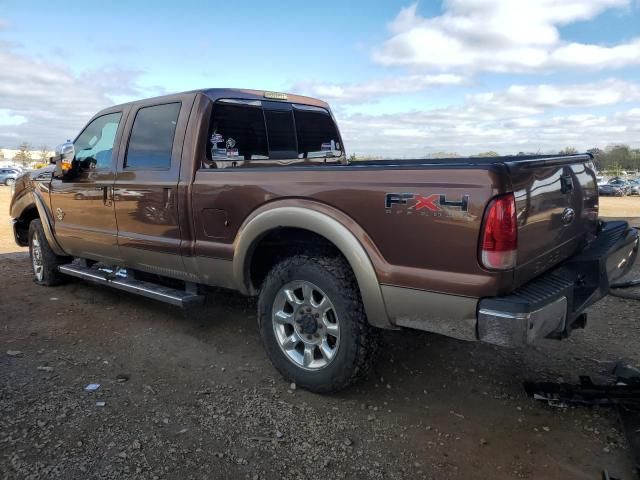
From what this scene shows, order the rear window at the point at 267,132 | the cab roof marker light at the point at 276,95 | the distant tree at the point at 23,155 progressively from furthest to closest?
the distant tree at the point at 23,155, the cab roof marker light at the point at 276,95, the rear window at the point at 267,132

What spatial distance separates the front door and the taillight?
3.40 m

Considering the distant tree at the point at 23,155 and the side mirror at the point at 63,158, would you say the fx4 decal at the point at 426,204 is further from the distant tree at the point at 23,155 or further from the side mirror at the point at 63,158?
the distant tree at the point at 23,155

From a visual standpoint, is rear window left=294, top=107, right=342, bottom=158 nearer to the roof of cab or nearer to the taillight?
the roof of cab

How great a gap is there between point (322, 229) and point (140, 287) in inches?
83.9

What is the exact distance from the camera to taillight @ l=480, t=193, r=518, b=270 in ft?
8.19

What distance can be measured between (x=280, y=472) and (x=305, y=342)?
3.08 feet

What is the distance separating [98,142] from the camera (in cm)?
Answer: 500

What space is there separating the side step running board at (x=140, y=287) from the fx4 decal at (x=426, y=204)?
78.0 inches

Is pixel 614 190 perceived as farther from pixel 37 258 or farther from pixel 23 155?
pixel 23 155

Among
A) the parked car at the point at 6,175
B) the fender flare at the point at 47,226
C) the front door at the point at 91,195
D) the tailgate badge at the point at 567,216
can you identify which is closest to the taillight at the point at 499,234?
the tailgate badge at the point at 567,216

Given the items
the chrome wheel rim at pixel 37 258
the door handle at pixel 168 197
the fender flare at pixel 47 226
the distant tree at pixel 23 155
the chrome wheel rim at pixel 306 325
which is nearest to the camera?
the chrome wheel rim at pixel 306 325

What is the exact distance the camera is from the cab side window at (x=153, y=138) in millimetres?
4133

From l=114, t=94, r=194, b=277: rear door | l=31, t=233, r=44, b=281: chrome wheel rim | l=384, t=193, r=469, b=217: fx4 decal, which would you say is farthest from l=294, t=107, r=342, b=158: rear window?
l=31, t=233, r=44, b=281: chrome wheel rim

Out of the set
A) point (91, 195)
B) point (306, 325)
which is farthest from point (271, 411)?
point (91, 195)
